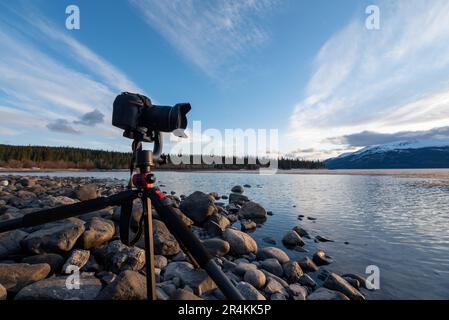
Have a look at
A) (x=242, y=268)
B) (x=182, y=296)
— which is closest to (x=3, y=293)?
(x=182, y=296)

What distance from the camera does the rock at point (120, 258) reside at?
424 cm

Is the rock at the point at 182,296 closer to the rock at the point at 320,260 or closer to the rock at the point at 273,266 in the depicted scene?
the rock at the point at 273,266

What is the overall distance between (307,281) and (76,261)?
4.64m

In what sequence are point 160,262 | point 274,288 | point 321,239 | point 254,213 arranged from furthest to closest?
point 254,213 < point 321,239 < point 160,262 < point 274,288

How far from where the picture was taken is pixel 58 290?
318 centimetres

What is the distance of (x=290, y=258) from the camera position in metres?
6.55

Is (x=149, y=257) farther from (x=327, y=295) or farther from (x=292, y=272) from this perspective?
(x=292, y=272)

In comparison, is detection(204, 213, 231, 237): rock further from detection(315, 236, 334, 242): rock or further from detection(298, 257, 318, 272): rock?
detection(315, 236, 334, 242): rock

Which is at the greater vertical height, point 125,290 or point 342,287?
point 125,290

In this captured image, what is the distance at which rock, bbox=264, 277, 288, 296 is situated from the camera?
14.0 ft

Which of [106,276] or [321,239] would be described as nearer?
[106,276]

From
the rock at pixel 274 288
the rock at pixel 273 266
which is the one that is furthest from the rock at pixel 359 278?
the rock at pixel 274 288
